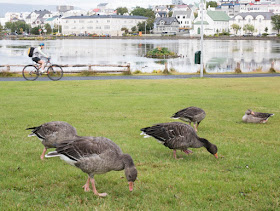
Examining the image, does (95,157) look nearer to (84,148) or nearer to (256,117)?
(84,148)

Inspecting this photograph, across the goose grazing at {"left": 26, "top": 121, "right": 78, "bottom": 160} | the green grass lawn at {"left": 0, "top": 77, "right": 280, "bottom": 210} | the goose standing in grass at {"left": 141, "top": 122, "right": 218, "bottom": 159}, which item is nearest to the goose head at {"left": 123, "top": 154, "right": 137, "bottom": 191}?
the green grass lawn at {"left": 0, "top": 77, "right": 280, "bottom": 210}

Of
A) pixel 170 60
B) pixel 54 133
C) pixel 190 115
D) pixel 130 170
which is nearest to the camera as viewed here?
pixel 130 170

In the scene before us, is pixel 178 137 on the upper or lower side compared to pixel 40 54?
lower

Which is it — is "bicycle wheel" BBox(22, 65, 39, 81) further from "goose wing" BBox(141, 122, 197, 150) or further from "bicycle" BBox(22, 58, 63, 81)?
"goose wing" BBox(141, 122, 197, 150)

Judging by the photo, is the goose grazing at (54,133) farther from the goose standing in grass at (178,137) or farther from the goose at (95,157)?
the goose standing in grass at (178,137)

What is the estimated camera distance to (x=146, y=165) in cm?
783

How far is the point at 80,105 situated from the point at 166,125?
8996mm

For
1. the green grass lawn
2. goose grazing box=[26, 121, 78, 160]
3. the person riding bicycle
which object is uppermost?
the person riding bicycle

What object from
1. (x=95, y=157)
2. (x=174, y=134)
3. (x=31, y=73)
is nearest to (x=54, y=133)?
(x=95, y=157)

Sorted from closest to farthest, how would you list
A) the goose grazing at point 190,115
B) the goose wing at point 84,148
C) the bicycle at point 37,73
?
1. the goose wing at point 84,148
2. the goose grazing at point 190,115
3. the bicycle at point 37,73

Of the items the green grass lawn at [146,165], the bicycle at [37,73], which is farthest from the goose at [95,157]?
the bicycle at [37,73]

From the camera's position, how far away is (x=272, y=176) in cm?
712

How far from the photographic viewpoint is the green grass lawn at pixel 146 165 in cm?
589

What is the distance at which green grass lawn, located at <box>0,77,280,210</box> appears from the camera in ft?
19.3
